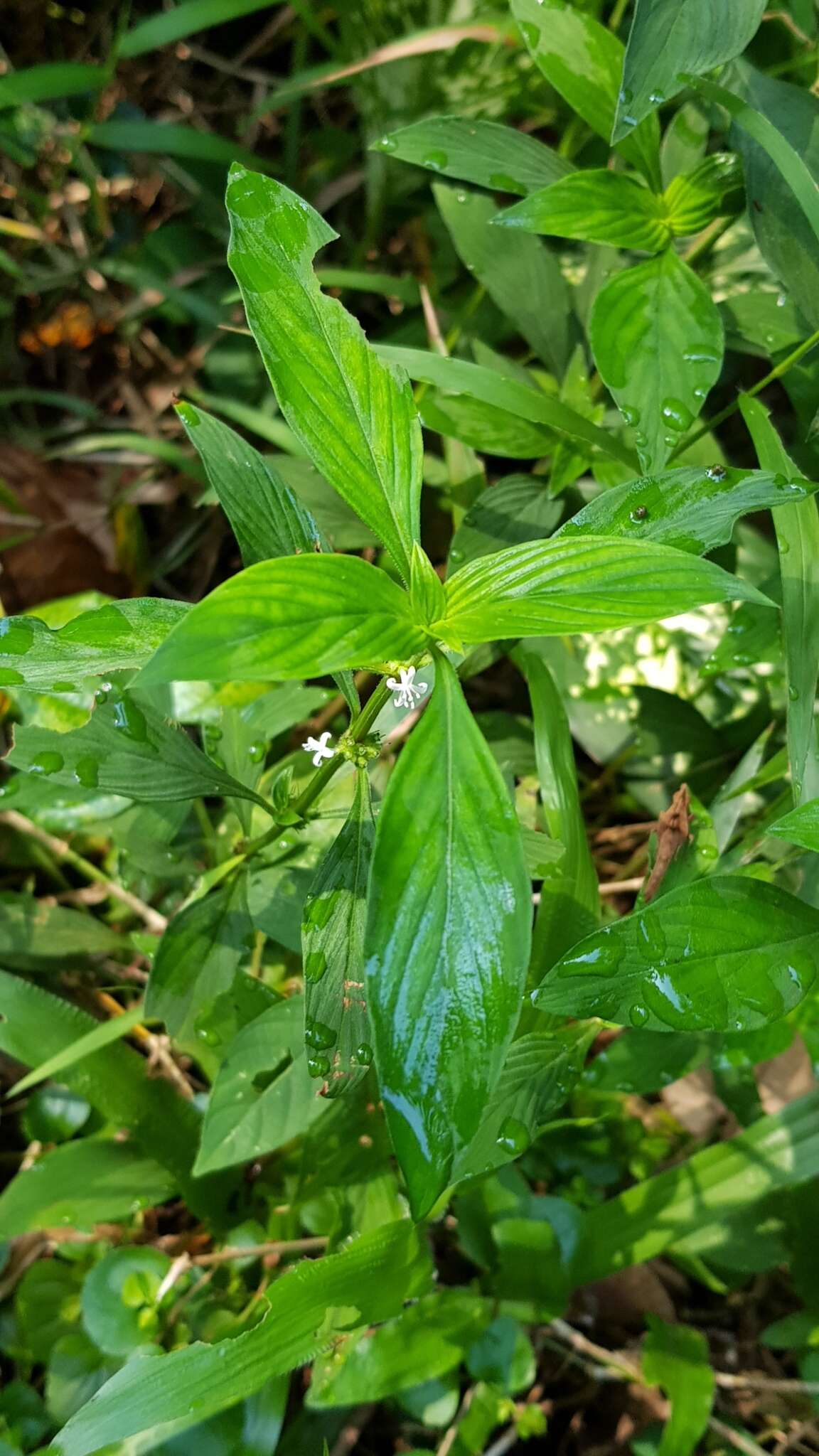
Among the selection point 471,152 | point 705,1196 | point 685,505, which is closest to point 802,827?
point 685,505

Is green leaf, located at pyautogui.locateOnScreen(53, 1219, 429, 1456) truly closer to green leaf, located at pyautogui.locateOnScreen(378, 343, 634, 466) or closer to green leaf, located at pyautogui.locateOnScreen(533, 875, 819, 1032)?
green leaf, located at pyautogui.locateOnScreen(533, 875, 819, 1032)

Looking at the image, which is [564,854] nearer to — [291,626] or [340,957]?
[340,957]

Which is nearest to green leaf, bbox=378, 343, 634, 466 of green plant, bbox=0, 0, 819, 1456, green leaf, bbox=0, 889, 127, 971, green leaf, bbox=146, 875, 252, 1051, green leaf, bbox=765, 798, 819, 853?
green plant, bbox=0, 0, 819, 1456

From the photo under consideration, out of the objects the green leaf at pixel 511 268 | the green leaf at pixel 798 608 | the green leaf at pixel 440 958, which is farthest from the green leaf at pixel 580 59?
the green leaf at pixel 440 958

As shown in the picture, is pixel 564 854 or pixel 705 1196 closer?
pixel 564 854

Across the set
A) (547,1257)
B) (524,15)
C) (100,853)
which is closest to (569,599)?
(524,15)

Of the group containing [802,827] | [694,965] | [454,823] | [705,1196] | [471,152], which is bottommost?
[705,1196]

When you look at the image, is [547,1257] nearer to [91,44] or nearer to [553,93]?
[553,93]

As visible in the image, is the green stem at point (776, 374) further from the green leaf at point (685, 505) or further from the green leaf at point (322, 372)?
the green leaf at point (322, 372)
